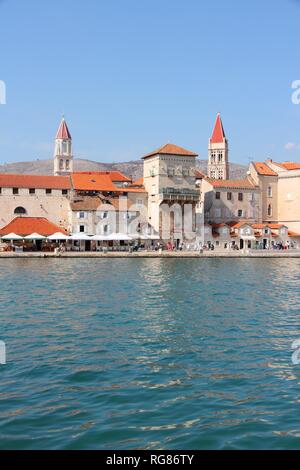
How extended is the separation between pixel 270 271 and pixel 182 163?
22.6 m

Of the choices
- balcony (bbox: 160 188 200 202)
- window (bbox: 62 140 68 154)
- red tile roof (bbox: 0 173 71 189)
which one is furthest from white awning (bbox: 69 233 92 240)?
window (bbox: 62 140 68 154)

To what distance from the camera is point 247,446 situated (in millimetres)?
7348

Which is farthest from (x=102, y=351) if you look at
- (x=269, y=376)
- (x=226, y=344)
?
(x=269, y=376)

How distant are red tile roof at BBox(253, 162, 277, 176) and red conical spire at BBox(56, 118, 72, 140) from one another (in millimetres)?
38493

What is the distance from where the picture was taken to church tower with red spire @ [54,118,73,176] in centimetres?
9044

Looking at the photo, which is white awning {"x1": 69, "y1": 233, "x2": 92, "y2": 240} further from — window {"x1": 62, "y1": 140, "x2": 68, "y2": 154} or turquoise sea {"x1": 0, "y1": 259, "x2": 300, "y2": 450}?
window {"x1": 62, "y1": 140, "x2": 68, "y2": 154}

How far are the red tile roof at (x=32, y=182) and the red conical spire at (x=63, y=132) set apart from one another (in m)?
37.7

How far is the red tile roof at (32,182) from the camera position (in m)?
53.1

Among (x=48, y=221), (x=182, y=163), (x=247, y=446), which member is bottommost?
(x=247, y=446)

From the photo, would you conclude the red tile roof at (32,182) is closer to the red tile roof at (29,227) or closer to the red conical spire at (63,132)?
the red tile roof at (29,227)

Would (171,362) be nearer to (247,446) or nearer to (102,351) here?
(102,351)

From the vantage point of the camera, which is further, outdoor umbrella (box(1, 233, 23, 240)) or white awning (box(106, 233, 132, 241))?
white awning (box(106, 233, 132, 241))

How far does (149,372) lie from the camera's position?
34.9 feet

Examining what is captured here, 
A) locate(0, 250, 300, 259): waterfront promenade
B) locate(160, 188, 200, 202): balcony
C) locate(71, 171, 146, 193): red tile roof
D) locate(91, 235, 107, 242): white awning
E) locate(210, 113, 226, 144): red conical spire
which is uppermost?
locate(210, 113, 226, 144): red conical spire
